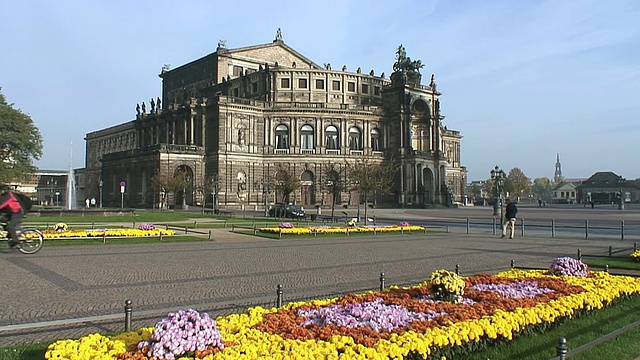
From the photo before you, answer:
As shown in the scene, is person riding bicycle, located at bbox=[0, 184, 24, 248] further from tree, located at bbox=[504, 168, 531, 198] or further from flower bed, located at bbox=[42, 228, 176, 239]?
tree, located at bbox=[504, 168, 531, 198]

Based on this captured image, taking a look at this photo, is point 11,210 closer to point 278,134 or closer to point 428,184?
point 278,134

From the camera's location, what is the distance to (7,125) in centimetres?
6581

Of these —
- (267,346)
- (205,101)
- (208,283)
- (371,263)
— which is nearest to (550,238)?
(371,263)

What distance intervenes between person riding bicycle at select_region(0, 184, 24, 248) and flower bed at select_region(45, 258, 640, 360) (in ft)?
44.8

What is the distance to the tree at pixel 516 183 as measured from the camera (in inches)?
5940

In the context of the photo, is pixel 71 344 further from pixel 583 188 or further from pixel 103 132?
pixel 583 188

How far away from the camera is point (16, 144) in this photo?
67.2 m

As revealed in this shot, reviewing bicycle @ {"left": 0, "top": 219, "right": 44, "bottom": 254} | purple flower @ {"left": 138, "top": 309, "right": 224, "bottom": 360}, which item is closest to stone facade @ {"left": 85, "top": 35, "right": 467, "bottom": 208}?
bicycle @ {"left": 0, "top": 219, "right": 44, "bottom": 254}

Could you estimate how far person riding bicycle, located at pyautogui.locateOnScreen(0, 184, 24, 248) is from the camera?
18406 millimetres

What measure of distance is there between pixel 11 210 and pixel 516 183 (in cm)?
16524

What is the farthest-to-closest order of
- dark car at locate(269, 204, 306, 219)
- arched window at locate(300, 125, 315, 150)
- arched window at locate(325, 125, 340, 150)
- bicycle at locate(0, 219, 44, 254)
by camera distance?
arched window at locate(325, 125, 340, 150) < arched window at locate(300, 125, 315, 150) < dark car at locate(269, 204, 306, 219) < bicycle at locate(0, 219, 44, 254)

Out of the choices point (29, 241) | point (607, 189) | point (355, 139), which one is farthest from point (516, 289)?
point (607, 189)

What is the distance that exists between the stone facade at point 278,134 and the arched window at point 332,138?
17cm

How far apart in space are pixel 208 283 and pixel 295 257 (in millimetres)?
6840
